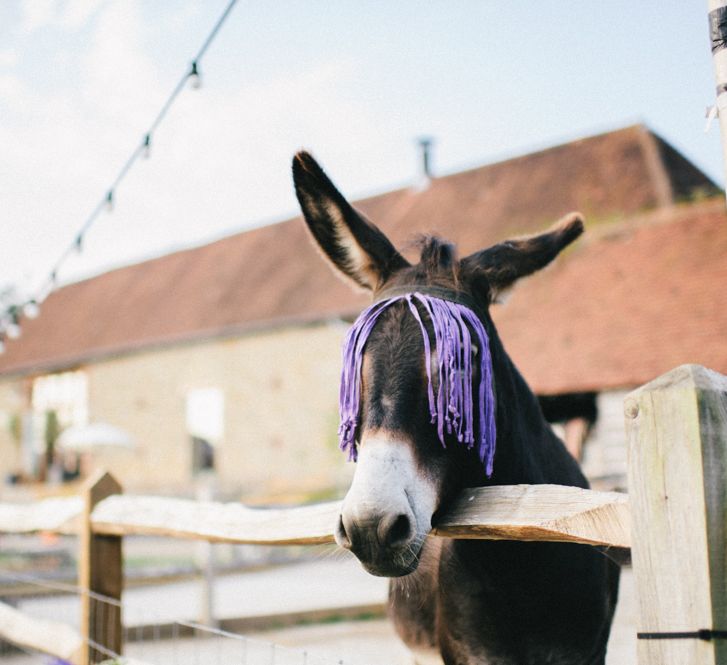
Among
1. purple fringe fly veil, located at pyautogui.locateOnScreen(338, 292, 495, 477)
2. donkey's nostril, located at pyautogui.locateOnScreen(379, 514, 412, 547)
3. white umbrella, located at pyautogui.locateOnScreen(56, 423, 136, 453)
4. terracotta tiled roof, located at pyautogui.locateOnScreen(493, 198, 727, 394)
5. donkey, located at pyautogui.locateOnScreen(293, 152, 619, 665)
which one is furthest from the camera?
white umbrella, located at pyautogui.locateOnScreen(56, 423, 136, 453)

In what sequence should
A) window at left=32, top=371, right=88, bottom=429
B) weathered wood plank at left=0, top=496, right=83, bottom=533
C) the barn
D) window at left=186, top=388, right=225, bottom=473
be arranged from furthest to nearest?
window at left=32, top=371, right=88, bottom=429
window at left=186, top=388, right=225, bottom=473
the barn
weathered wood plank at left=0, top=496, right=83, bottom=533

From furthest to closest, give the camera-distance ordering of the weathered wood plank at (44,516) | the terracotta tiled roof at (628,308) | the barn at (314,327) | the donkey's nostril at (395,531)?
the barn at (314,327)
the terracotta tiled roof at (628,308)
the weathered wood plank at (44,516)
the donkey's nostril at (395,531)

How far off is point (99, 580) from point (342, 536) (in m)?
2.17

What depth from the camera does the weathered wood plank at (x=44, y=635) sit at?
3.55 m

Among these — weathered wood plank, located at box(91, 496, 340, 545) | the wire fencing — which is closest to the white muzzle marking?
weathered wood plank, located at box(91, 496, 340, 545)

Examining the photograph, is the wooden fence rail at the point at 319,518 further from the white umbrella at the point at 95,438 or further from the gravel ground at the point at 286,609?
the white umbrella at the point at 95,438

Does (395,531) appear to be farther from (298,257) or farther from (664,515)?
(298,257)

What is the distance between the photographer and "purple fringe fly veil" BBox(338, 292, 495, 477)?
2055mm

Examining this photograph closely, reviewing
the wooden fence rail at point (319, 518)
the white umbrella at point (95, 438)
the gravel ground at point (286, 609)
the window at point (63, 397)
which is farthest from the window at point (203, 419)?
the wooden fence rail at point (319, 518)

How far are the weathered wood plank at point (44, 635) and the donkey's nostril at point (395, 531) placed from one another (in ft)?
7.63

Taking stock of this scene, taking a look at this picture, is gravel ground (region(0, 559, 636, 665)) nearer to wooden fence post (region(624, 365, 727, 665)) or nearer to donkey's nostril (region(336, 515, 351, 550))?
donkey's nostril (region(336, 515, 351, 550))

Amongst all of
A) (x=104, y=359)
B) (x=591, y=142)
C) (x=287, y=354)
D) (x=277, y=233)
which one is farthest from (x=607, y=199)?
(x=104, y=359)

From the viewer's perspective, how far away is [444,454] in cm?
206

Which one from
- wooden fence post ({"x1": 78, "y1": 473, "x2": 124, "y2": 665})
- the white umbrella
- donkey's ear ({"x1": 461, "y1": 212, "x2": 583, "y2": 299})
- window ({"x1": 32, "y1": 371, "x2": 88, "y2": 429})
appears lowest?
wooden fence post ({"x1": 78, "y1": 473, "x2": 124, "y2": 665})
